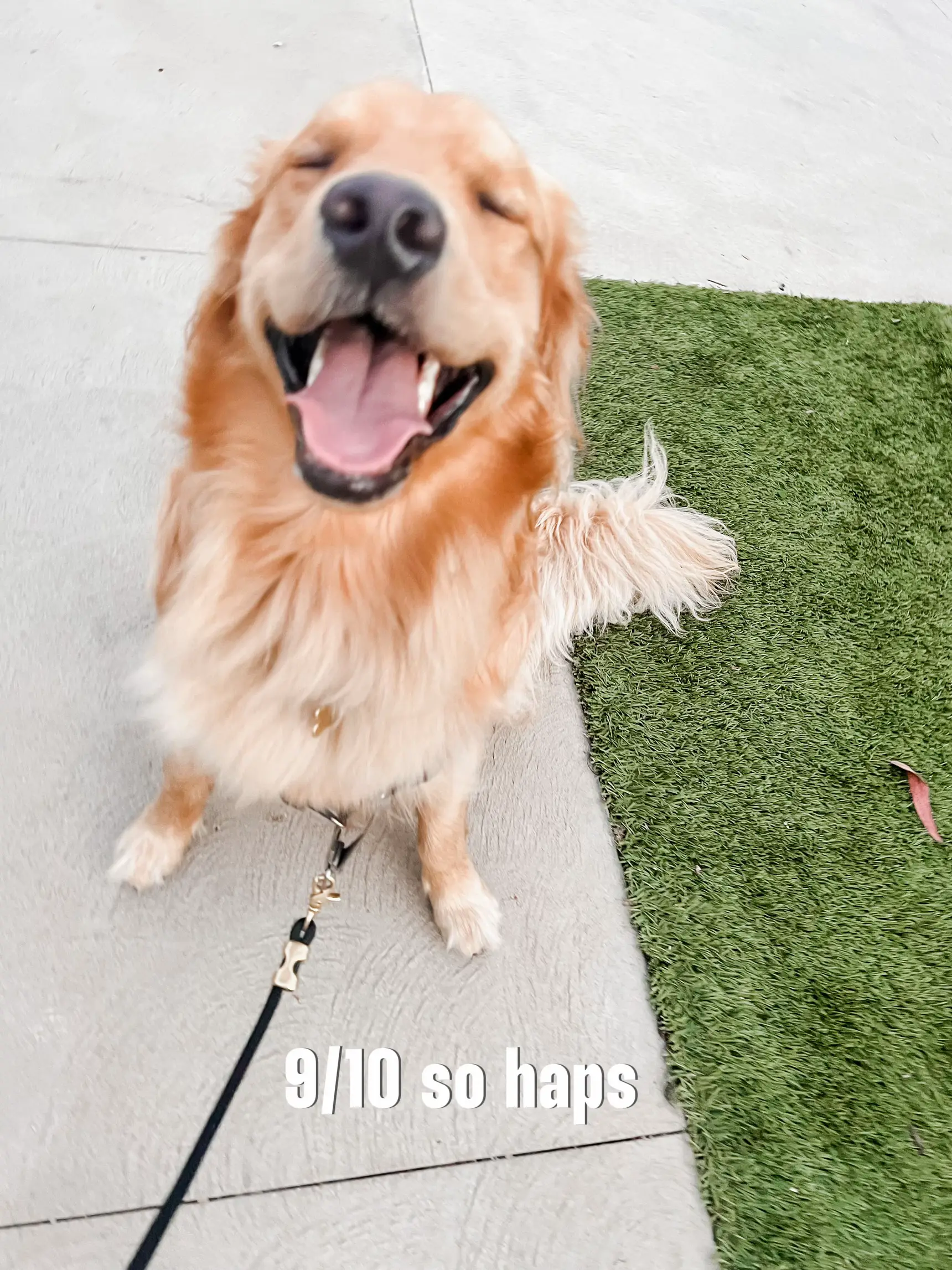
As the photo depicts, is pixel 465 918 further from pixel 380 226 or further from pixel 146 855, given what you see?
pixel 380 226

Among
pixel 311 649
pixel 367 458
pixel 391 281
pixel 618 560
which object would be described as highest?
pixel 391 281

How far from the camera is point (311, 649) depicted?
148cm

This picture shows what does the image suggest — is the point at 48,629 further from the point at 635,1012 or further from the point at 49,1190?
the point at 635,1012

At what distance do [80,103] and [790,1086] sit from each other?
425 centimetres

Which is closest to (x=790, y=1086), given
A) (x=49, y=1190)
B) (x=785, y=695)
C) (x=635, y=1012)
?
(x=635, y=1012)

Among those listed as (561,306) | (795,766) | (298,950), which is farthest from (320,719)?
(795,766)

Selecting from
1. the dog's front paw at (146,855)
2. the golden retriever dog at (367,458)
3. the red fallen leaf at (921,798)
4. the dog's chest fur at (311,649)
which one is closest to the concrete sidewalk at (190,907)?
the dog's front paw at (146,855)

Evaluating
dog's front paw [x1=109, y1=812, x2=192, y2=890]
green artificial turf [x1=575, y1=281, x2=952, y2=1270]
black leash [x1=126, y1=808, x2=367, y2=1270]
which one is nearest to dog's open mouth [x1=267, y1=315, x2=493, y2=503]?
black leash [x1=126, y1=808, x2=367, y2=1270]

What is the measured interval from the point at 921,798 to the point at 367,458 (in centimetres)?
199

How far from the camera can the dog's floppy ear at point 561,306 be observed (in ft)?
5.28

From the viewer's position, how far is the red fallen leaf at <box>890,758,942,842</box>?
237cm

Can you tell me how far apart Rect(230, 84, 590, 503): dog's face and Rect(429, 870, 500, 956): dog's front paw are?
3.47ft

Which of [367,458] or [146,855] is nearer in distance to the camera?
[367,458]

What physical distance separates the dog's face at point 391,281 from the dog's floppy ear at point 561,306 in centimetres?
2
